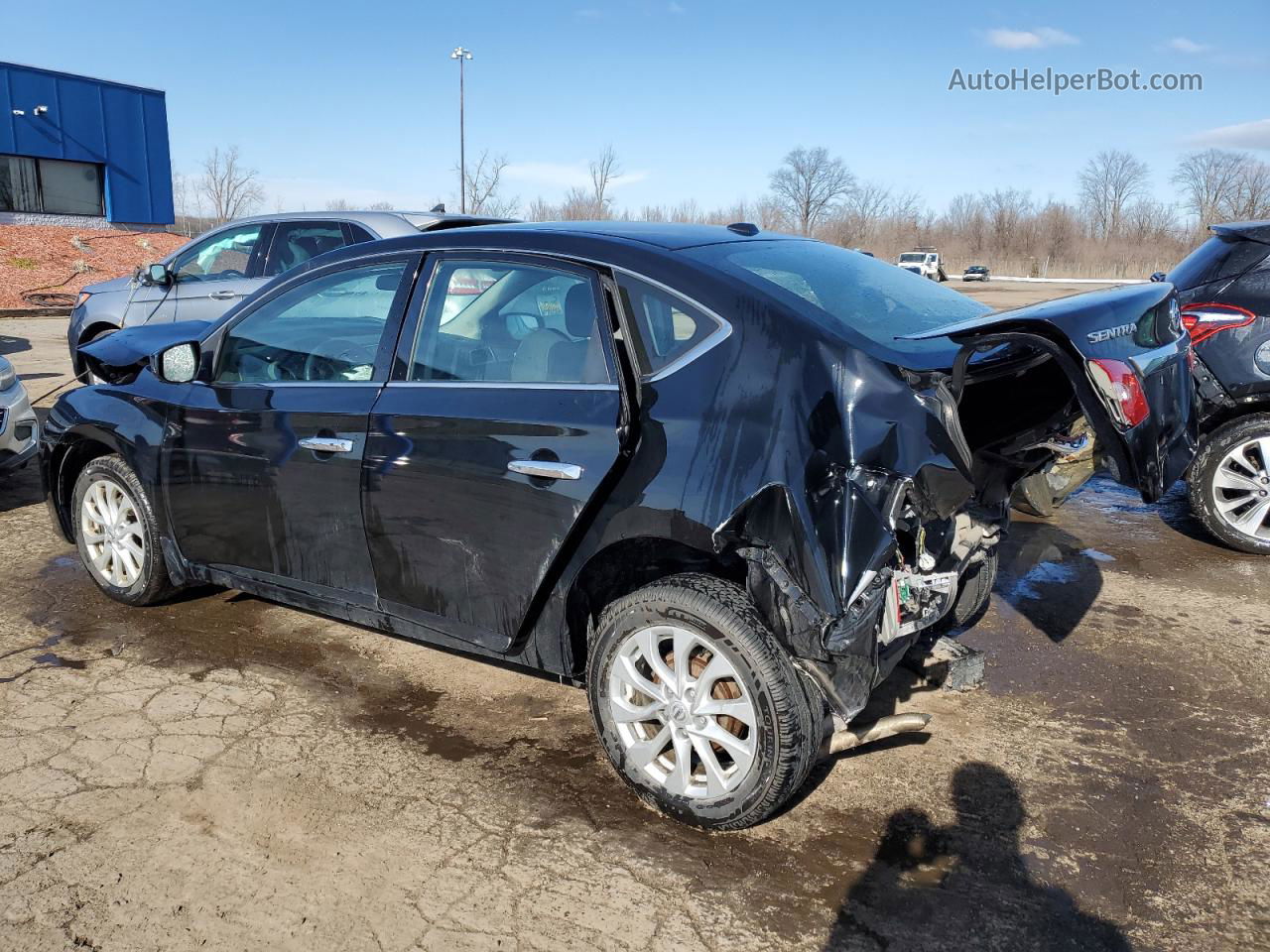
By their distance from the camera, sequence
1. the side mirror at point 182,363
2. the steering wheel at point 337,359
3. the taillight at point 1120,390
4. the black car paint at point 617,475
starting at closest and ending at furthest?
the black car paint at point 617,475 < the taillight at point 1120,390 < the steering wheel at point 337,359 < the side mirror at point 182,363

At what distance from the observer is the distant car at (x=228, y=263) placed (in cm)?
801

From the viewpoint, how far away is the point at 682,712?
311 centimetres

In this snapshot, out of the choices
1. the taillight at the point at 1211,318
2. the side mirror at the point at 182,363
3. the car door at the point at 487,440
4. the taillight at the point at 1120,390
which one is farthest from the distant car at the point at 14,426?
the taillight at the point at 1211,318

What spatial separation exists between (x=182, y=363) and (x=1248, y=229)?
5.98m

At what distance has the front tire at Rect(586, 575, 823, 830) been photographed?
2.91 meters

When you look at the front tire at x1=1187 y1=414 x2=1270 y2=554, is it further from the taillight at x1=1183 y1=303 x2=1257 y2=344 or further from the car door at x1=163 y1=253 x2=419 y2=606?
the car door at x1=163 y1=253 x2=419 y2=606

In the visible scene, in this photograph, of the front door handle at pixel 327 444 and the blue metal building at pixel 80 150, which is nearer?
the front door handle at pixel 327 444

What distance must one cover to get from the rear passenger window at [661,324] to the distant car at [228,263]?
4.58 metres

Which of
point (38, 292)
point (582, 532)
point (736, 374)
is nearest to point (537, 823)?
point (582, 532)

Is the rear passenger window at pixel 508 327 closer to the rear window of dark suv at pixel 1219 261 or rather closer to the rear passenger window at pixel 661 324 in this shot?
the rear passenger window at pixel 661 324

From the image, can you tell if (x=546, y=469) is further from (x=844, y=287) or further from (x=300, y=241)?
(x=300, y=241)

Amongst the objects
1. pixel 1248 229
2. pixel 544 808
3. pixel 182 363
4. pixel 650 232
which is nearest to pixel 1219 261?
pixel 1248 229

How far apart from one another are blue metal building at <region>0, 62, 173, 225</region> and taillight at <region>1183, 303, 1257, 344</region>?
120 feet

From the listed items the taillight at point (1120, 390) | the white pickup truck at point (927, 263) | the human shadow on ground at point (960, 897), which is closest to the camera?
the human shadow on ground at point (960, 897)
